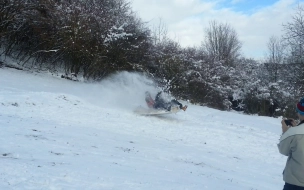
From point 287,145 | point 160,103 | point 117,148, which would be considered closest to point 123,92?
point 160,103

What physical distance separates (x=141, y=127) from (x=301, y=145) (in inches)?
365

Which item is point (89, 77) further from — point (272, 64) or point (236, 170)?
point (272, 64)

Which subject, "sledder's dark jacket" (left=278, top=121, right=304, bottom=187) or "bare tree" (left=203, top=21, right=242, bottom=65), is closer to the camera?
"sledder's dark jacket" (left=278, top=121, right=304, bottom=187)

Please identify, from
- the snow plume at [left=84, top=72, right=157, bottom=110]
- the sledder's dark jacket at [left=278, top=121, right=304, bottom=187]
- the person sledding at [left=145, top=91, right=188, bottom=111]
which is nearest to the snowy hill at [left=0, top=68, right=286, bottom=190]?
the snow plume at [left=84, top=72, right=157, bottom=110]

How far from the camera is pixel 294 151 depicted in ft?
13.8

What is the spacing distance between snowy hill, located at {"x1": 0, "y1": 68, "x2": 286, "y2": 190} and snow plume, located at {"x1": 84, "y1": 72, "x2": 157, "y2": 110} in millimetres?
116

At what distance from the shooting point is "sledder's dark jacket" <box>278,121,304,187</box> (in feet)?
13.6

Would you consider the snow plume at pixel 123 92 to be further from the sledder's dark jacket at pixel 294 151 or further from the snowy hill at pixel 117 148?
the sledder's dark jacket at pixel 294 151

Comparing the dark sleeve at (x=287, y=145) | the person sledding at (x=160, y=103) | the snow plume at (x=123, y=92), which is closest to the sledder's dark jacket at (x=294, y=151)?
the dark sleeve at (x=287, y=145)

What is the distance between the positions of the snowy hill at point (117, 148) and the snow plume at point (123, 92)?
12 cm

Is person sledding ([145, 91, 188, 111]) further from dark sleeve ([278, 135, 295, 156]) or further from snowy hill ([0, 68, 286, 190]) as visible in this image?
dark sleeve ([278, 135, 295, 156])

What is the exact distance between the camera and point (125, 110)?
53.4 feet

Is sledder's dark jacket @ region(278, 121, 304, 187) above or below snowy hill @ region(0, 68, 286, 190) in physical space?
above

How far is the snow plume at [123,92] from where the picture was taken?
17.4 metres
